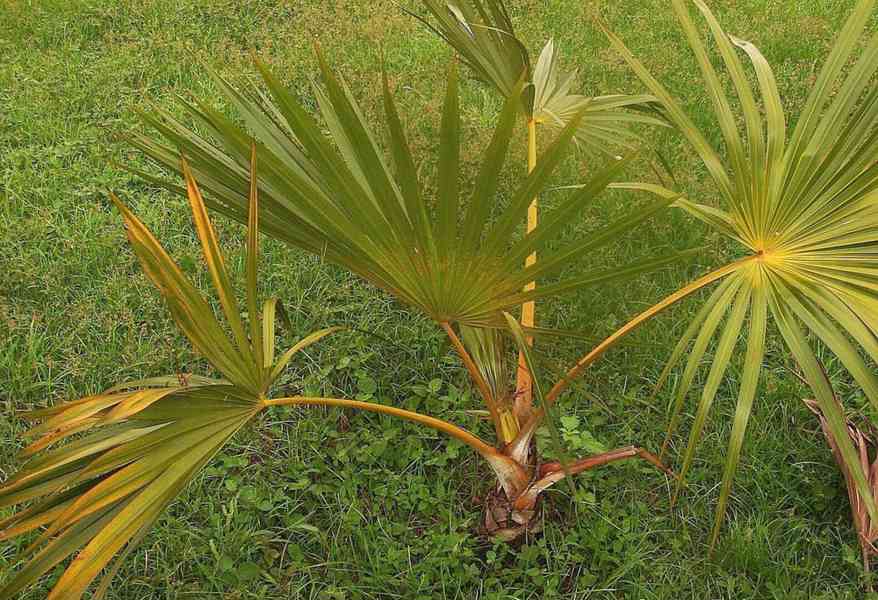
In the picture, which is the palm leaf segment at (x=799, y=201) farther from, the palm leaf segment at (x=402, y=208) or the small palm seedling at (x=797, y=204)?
the palm leaf segment at (x=402, y=208)

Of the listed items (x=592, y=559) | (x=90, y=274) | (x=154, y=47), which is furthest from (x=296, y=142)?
(x=154, y=47)

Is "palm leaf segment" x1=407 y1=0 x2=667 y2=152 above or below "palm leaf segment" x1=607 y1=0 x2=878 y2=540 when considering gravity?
above

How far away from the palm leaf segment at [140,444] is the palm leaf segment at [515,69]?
2.49 feet

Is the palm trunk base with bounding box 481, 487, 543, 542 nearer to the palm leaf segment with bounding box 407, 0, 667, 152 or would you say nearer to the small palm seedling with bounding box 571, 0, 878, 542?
the small palm seedling with bounding box 571, 0, 878, 542

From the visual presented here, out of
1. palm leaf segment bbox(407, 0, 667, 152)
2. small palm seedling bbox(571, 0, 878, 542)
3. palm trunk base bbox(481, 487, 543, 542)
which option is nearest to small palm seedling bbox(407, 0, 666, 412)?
palm leaf segment bbox(407, 0, 667, 152)

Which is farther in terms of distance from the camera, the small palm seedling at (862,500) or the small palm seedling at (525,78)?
the small palm seedling at (862,500)

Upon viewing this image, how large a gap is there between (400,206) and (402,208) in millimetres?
14

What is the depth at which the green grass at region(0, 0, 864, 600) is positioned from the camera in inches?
95.4

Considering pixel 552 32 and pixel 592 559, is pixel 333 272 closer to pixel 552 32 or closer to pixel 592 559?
pixel 592 559

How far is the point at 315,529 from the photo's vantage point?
2.48m

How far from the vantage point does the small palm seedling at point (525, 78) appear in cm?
224

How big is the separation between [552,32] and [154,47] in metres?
1.94

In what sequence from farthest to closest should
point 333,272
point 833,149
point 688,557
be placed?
point 333,272 < point 688,557 < point 833,149

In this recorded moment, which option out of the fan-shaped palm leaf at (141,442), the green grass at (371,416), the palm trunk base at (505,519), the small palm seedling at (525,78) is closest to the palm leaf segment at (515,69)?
the small palm seedling at (525,78)
